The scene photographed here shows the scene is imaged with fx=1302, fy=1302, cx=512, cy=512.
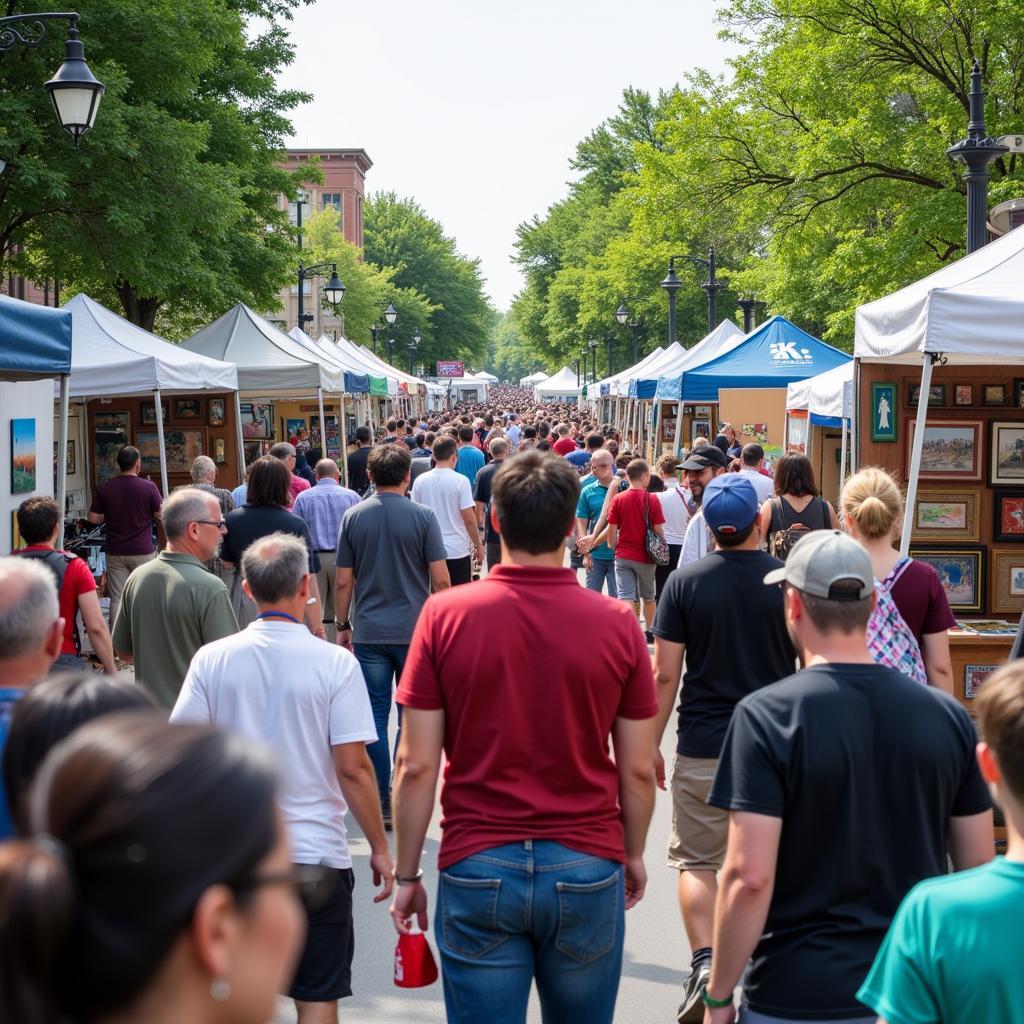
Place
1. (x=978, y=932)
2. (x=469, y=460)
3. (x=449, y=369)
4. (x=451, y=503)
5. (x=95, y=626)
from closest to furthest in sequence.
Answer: (x=978, y=932), (x=95, y=626), (x=451, y=503), (x=469, y=460), (x=449, y=369)

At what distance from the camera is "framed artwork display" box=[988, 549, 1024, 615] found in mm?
8695

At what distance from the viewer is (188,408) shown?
18.2 meters

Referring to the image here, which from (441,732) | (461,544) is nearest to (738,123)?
(461,544)

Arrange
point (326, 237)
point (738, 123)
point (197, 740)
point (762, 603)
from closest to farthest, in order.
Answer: point (197, 740), point (762, 603), point (738, 123), point (326, 237)

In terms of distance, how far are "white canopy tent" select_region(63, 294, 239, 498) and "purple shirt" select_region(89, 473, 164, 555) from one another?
4.48 feet

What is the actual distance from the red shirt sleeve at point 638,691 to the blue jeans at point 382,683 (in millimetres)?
3961

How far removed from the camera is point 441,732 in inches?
134

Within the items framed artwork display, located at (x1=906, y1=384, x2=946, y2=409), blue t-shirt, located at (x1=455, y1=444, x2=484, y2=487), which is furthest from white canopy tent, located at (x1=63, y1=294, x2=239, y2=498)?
framed artwork display, located at (x1=906, y1=384, x2=946, y2=409)

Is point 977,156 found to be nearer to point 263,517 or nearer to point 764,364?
point 263,517

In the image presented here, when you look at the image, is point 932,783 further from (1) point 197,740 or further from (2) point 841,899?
(1) point 197,740

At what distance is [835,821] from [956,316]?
4.77m

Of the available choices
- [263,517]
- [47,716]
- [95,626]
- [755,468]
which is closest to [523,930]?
[47,716]

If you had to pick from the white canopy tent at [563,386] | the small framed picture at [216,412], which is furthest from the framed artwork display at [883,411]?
the white canopy tent at [563,386]

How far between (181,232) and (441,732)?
18118mm
